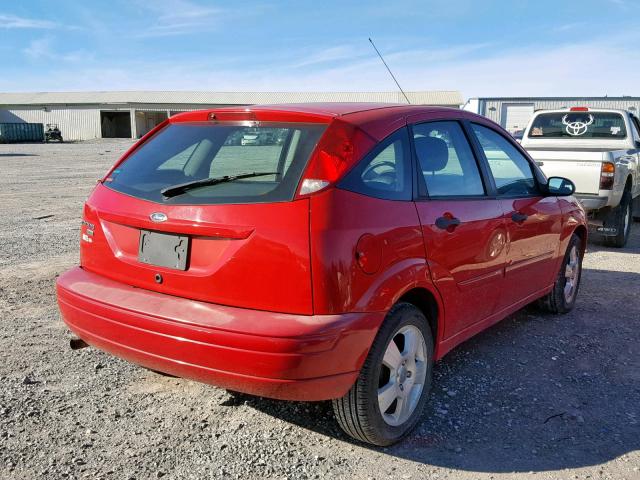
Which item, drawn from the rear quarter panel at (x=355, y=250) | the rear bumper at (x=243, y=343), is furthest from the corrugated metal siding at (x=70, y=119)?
the rear quarter panel at (x=355, y=250)

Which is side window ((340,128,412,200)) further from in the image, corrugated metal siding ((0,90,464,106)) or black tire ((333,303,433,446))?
corrugated metal siding ((0,90,464,106))

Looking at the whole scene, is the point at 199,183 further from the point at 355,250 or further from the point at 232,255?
the point at 355,250

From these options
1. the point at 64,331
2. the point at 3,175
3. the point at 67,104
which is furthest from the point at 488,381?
the point at 67,104

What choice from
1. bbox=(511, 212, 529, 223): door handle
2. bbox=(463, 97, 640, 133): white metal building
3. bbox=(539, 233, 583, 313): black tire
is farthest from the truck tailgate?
bbox=(463, 97, 640, 133): white metal building

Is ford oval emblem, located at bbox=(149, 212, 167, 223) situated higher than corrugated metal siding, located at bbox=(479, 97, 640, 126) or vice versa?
corrugated metal siding, located at bbox=(479, 97, 640, 126)

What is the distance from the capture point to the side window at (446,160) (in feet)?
10.9

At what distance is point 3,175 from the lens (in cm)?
1972

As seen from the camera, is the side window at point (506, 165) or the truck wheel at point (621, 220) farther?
the truck wheel at point (621, 220)

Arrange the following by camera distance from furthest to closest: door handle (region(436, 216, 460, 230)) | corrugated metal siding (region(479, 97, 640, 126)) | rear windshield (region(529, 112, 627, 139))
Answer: corrugated metal siding (region(479, 97, 640, 126)) < rear windshield (region(529, 112, 627, 139)) < door handle (region(436, 216, 460, 230))

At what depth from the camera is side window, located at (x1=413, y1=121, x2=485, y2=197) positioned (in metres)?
3.31

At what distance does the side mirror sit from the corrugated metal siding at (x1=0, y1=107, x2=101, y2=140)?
65.6 meters

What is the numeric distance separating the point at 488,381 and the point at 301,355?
6.10 feet

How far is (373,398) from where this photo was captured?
2.87 metres

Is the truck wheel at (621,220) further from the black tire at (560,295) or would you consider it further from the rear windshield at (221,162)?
the rear windshield at (221,162)
